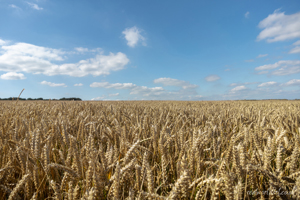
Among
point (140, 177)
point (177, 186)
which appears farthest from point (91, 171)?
point (177, 186)

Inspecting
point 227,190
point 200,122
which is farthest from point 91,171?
point 200,122

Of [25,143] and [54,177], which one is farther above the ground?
[25,143]

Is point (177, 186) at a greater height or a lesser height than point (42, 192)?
greater

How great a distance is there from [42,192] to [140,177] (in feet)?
2.34

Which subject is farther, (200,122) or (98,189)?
(200,122)

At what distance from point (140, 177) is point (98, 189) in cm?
27

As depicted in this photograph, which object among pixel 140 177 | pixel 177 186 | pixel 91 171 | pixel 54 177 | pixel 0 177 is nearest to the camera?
pixel 177 186

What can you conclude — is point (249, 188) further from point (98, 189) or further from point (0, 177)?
point (0, 177)

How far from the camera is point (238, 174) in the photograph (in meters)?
1.01

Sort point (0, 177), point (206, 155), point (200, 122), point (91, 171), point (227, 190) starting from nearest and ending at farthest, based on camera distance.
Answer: point (227, 190)
point (91, 171)
point (0, 177)
point (206, 155)
point (200, 122)

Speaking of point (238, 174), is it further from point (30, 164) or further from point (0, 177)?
point (0, 177)

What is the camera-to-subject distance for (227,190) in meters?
0.78

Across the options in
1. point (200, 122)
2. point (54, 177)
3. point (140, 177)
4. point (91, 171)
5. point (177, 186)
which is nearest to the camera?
A: point (177, 186)

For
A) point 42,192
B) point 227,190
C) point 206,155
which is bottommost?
point 42,192
